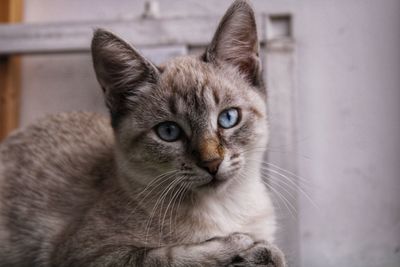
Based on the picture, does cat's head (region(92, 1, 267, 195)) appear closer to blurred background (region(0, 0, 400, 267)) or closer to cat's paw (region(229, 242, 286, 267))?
cat's paw (region(229, 242, 286, 267))

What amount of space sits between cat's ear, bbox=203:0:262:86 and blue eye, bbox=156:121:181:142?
0.32m

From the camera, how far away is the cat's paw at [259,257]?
1.48 meters

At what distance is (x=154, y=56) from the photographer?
9.06ft

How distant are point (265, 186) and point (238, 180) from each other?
12.0 inches

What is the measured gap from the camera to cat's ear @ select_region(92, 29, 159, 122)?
1.73 metres

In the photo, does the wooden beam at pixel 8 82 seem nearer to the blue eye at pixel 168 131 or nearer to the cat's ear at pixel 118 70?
the cat's ear at pixel 118 70

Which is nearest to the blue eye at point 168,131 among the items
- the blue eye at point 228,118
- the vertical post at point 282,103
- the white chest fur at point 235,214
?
the blue eye at point 228,118

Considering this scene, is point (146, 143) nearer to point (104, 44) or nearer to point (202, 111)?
point (202, 111)

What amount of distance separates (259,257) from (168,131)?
0.50 m

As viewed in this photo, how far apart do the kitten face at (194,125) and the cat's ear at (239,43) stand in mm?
41

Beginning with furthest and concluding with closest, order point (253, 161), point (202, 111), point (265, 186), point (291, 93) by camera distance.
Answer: point (291, 93), point (265, 186), point (253, 161), point (202, 111)

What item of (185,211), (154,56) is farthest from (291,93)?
(185,211)

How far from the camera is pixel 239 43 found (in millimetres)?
1842

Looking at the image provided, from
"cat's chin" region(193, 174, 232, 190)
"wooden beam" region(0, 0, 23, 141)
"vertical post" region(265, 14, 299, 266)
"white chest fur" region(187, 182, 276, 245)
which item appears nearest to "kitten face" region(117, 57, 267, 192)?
"cat's chin" region(193, 174, 232, 190)
